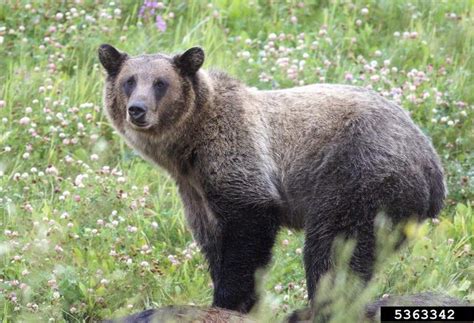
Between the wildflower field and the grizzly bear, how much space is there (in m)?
0.37

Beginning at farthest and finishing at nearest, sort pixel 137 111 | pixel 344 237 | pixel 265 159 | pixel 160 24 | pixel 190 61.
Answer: pixel 160 24, pixel 190 61, pixel 265 159, pixel 137 111, pixel 344 237

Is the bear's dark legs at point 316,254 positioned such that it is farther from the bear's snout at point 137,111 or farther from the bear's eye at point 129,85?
the bear's eye at point 129,85

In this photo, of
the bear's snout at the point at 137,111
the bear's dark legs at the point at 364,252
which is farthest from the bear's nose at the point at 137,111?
the bear's dark legs at the point at 364,252

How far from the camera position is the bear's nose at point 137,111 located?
7.52 m

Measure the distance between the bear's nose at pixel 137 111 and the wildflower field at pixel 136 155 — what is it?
1.17 metres

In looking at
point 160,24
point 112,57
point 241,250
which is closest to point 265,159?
point 241,250

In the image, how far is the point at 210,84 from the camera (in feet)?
26.2

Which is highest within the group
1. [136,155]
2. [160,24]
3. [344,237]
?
[160,24]

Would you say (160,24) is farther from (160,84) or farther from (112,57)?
(160,84)

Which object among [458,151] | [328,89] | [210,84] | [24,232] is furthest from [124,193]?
[458,151]

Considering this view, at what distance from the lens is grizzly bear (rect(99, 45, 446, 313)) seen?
7230 mm

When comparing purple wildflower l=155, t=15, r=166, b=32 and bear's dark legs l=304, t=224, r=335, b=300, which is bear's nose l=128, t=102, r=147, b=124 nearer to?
bear's dark legs l=304, t=224, r=335, b=300

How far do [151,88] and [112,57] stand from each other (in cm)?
49

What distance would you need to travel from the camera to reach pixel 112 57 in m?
8.00
